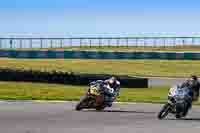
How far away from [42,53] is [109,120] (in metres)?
50.7

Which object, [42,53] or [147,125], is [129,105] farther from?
[42,53]

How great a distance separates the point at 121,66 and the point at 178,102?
4058cm

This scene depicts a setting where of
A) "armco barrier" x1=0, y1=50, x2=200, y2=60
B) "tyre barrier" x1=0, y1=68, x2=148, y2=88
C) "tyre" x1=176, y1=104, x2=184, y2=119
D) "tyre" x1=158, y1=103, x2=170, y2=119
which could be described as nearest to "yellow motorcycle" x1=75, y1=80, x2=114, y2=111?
"tyre" x1=158, y1=103, x2=170, y2=119

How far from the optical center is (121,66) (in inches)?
2329

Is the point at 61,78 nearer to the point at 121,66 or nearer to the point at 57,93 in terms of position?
the point at 57,93

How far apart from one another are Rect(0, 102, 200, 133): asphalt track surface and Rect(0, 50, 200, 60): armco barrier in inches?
1561

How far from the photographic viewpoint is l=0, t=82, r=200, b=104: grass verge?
2728 centimetres

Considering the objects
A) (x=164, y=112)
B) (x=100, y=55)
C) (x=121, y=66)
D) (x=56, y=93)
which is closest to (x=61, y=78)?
(x=56, y=93)

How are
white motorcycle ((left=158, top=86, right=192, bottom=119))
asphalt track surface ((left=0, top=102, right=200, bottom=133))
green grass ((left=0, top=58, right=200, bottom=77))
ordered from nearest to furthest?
1. asphalt track surface ((left=0, top=102, right=200, bottom=133))
2. white motorcycle ((left=158, top=86, right=192, bottom=119))
3. green grass ((left=0, top=58, right=200, bottom=77))

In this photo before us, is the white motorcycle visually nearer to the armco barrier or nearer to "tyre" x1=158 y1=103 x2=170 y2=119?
"tyre" x1=158 y1=103 x2=170 y2=119

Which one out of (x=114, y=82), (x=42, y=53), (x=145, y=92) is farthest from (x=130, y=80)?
(x=42, y=53)

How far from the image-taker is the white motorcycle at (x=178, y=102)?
18594mm

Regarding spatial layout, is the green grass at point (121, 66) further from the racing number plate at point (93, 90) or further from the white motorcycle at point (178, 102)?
the white motorcycle at point (178, 102)

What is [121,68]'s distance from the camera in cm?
5772
